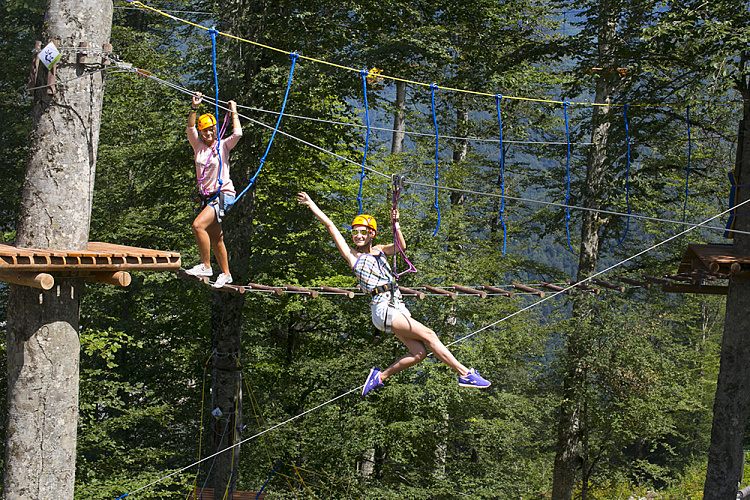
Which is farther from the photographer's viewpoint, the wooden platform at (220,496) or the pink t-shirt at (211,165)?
the wooden platform at (220,496)

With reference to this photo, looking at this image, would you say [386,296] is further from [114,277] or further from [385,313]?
[114,277]

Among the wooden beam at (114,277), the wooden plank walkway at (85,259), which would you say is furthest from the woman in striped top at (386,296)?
the wooden beam at (114,277)

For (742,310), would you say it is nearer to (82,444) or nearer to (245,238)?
(245,238)

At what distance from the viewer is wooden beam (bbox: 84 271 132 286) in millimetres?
4129

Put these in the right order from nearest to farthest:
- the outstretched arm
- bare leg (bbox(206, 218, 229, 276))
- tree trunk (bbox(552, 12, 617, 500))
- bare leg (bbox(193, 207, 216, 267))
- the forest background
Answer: the outstretched arm < bare leg (bbox(193, 207, 216, 267)) < bare leg (bbox(206, 218, 229, 276)) < the forest background < tree trunk (bbox(552, 12, 617, 500))

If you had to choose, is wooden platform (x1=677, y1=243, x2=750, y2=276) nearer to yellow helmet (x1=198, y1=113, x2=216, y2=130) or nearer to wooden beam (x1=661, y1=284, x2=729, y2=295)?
wooden beam (x1=661, y1=284, x2=729, y2=295)

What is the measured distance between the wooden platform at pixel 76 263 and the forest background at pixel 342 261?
4915 mm

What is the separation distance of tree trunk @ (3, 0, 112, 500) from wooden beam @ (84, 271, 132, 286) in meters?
0.10

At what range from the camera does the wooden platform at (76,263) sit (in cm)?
353

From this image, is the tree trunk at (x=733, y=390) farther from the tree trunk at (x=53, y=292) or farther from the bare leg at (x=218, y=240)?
the tree trunk at (x=53, y=292)

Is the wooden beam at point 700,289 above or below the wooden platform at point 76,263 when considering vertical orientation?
below

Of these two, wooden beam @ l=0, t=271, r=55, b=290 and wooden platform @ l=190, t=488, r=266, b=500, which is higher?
wooden beam @ l=0, t=271, r=55, b=290

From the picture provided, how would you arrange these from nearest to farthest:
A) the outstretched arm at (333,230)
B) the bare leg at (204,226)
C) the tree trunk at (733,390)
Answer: the outstretched arm at (333,230) < the bare leg at (204,226) < the tree trunk at (733,390)

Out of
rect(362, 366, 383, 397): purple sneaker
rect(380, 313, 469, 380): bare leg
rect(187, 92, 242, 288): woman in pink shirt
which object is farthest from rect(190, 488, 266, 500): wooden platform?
rect(380, 313, 469, 380): bare leg
